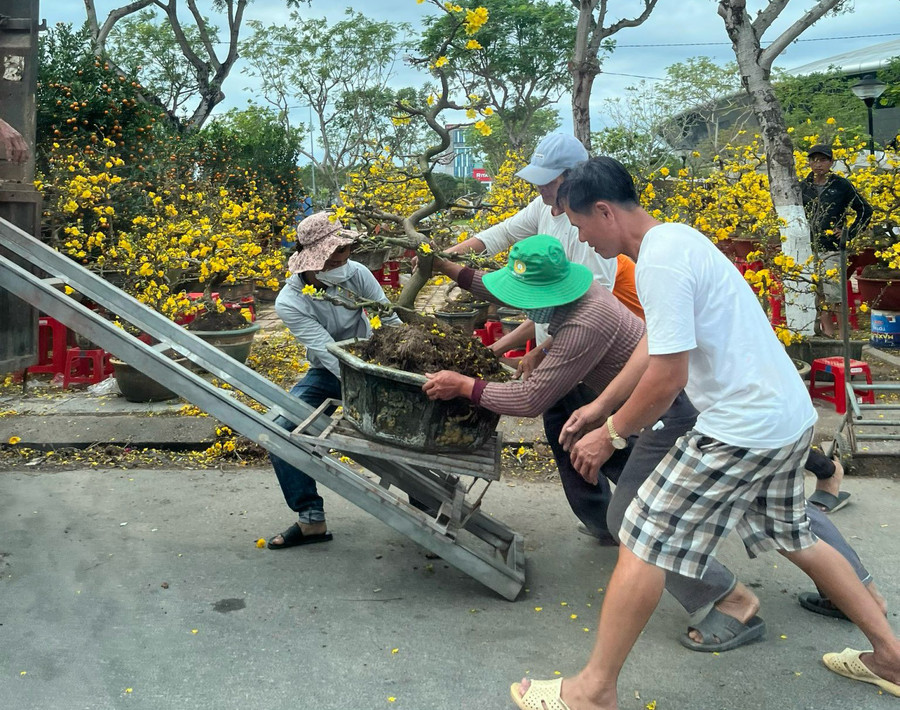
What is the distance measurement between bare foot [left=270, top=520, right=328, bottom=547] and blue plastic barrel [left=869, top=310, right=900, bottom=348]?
6.43m

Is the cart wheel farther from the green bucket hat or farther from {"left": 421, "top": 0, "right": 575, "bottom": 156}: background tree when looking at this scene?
{"left": 421, "top": 0, "right": 575, "bottom": 156}: background tree

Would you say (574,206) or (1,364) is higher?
(574,206)

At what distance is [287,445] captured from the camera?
11.4ft

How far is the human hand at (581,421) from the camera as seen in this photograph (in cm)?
295

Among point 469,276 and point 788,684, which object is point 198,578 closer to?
point 469,276

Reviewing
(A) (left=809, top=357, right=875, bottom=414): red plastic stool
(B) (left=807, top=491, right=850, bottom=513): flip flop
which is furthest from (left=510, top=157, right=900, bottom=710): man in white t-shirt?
(A) (left=809, top=357, right=875, bottom=414): red plastic stool

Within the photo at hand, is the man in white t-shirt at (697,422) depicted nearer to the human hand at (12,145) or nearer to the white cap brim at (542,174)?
the white cap brim at (542,174)

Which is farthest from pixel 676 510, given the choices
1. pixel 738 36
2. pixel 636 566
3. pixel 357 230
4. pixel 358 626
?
pixel 738 36

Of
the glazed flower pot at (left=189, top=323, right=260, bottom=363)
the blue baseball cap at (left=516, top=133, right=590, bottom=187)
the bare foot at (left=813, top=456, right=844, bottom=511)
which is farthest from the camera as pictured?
the glazed flower pot at (left=189, top=323, right=260, bottom=363)

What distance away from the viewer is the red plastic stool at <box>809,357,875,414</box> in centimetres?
591

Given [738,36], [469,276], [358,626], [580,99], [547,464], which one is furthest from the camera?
[580,99]

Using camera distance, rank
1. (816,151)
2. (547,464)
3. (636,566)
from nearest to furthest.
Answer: (636,566) < (547,464) < (816,151)

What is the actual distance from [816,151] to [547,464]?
184 inches

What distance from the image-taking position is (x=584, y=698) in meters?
2.58
